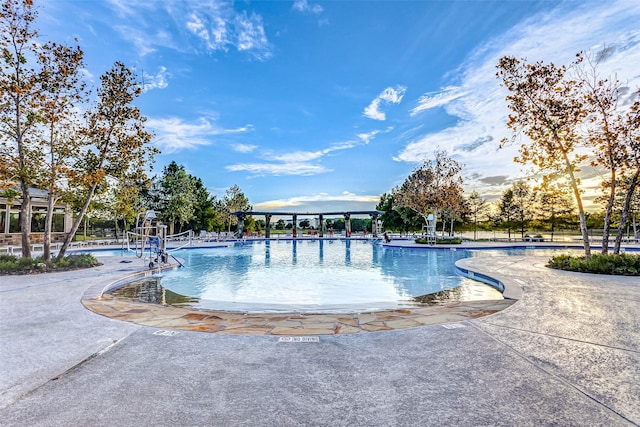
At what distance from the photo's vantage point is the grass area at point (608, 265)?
8.18 m

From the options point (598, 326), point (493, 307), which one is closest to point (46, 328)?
point (493, 307)

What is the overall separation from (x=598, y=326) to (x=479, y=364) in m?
2.21

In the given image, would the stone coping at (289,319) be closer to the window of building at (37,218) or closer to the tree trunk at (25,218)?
the tree trunk at (25,218)

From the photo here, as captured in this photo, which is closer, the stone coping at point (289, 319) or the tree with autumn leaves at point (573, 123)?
the stone coping at point (289, 319)

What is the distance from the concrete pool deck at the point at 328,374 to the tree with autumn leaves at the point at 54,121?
A: 21.5ft

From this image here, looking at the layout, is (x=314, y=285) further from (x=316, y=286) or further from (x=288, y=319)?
(x=288, y=319)

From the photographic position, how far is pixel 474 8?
1070cm

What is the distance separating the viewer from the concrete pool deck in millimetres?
2045

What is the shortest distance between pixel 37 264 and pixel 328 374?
972cm

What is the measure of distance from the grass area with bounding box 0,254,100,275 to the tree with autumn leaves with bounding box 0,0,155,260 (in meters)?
0.41

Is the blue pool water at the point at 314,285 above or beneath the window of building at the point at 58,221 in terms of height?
beneath

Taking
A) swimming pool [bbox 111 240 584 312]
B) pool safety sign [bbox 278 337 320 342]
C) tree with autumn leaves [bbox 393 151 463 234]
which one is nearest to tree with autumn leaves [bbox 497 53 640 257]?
swimming pool [bbox 111 240 584 312]

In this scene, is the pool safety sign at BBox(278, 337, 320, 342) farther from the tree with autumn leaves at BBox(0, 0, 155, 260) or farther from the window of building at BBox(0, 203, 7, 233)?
the window of building at BBox(0, 203, 7, 233)

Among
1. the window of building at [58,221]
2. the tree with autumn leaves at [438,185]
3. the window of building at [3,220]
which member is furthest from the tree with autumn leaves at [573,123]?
the window of building at [3,220]
